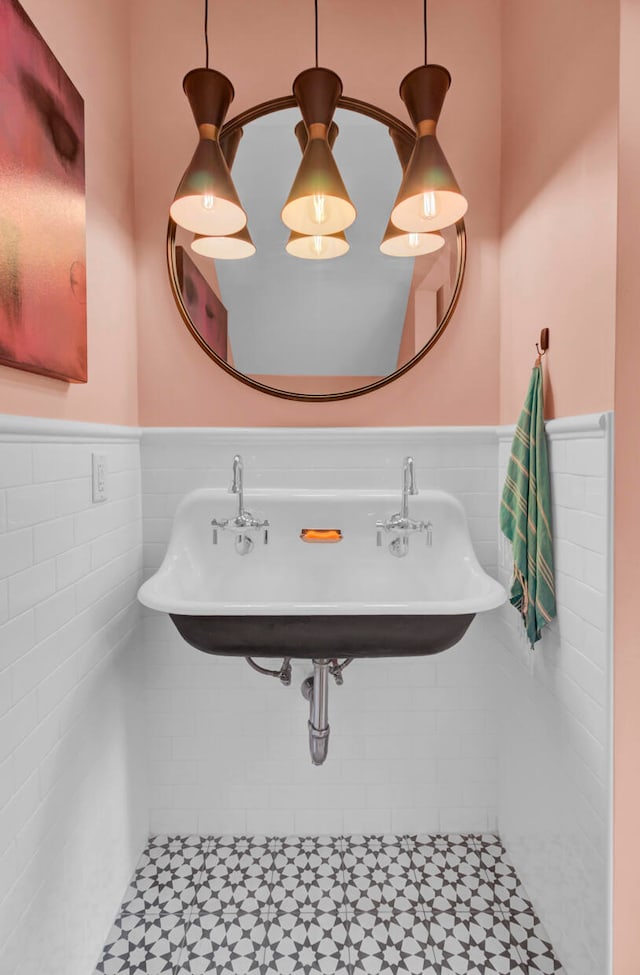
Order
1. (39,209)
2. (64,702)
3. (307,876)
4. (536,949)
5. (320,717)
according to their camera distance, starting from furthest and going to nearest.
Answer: (307,876) → (320,717) → (536,949) → (64,702) → (39,209)

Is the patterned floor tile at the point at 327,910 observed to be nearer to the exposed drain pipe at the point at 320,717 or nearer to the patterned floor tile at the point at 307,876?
the patterned floor tile at the point at 307,876

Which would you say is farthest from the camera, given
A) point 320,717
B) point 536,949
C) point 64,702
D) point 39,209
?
point 320,717

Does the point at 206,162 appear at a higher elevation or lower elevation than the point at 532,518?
higher

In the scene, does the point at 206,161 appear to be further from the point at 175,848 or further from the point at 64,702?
the point at 175,848

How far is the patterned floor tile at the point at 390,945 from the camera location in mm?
1199

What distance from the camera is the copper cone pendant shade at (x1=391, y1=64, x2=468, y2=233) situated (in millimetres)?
1266

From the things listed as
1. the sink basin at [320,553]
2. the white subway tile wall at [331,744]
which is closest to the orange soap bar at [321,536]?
Answer: the sink basin at [320,553]

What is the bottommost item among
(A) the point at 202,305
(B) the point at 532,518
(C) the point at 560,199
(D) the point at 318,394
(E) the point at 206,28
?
(B) the point at 532,518

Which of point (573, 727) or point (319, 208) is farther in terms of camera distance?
point (319, 208)

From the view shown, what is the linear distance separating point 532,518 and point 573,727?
0.45 metres

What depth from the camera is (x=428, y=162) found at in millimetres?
1268

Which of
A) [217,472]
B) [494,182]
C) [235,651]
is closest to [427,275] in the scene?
[494,182]

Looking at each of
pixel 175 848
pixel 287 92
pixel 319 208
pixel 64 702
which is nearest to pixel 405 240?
pixel 319 208

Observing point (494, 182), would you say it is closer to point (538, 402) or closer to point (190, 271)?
point (538, 402)
